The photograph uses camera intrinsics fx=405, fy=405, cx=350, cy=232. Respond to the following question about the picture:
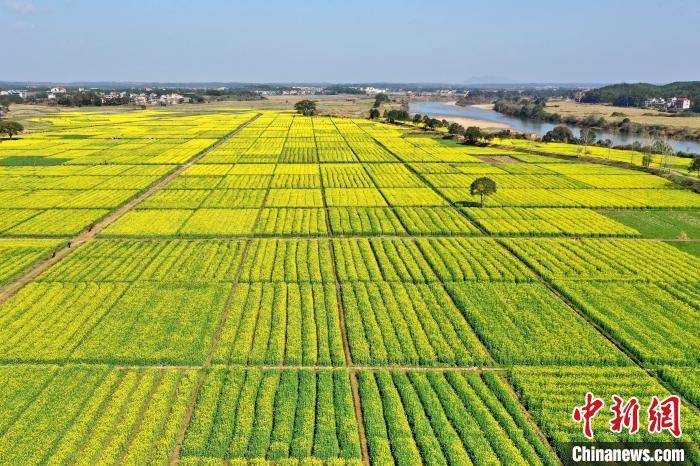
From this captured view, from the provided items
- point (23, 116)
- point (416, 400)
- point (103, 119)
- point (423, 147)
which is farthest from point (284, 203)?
point (23, 116)

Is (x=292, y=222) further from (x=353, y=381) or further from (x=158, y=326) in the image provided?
(x=353, y=381)

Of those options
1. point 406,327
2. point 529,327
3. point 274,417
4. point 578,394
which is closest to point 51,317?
point 274,417

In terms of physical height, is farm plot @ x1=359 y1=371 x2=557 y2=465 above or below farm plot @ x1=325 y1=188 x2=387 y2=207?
below

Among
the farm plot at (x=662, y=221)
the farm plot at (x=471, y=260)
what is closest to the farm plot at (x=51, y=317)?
the farm plot at (x=471, y=260)

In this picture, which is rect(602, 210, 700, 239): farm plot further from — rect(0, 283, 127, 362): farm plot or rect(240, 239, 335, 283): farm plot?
rect(0, 283, 127, 362): farm plot

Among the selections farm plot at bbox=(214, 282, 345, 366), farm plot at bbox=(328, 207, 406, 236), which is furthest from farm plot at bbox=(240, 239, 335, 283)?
farm plot at bbox=(328, 207, 406, 236)

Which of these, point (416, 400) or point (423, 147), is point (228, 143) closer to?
point (423, 147)
